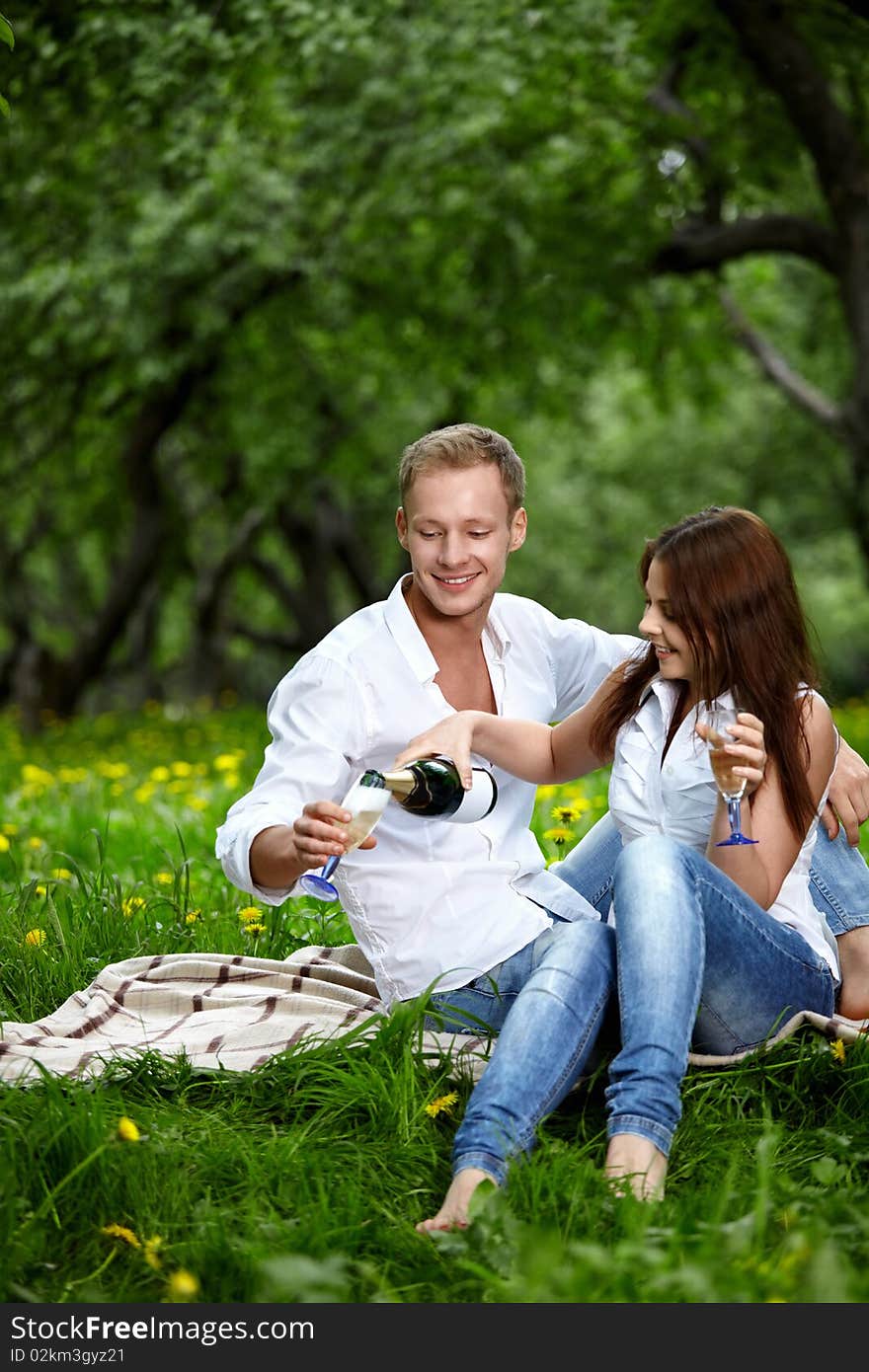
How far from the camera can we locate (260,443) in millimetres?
13742

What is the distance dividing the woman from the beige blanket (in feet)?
0.58

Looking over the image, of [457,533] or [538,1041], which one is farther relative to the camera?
[457,533]

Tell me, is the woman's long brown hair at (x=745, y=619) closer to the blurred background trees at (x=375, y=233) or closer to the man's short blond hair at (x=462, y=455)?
the man's short blond hair at (x=462, y=455)

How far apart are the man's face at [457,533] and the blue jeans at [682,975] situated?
71 cm

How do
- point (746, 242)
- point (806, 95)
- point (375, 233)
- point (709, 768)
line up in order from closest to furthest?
point (709, 768) → point (806, 95) → point (746, 242) → point (375, 233)

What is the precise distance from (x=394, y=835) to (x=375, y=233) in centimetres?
838

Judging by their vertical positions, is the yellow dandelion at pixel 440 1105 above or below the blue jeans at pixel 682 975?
below

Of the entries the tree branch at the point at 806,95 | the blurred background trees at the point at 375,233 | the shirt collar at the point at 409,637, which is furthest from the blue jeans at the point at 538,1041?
the tree branch at the point at 806,95

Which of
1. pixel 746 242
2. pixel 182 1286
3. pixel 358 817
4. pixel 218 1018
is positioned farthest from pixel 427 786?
pixel 746 242

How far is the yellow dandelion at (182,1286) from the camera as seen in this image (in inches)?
76.2

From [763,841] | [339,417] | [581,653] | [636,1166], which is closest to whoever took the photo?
[636,1166]

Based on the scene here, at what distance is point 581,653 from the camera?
361 centimetres

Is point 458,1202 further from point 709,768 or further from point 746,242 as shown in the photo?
point 746,242

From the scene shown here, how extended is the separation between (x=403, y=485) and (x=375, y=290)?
8844 mm
